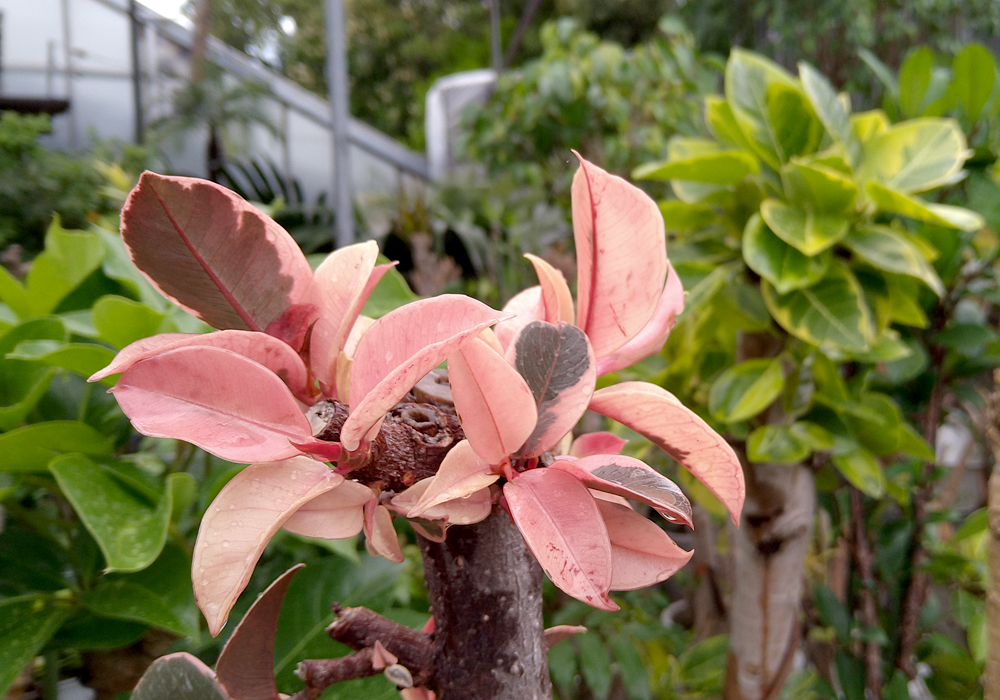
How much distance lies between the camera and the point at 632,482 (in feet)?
0.56

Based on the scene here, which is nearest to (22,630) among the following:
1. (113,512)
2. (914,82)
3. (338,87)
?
(113,512)

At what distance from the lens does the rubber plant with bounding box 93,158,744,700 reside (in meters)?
0.16

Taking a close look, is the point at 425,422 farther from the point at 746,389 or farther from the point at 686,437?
the point at 746,389

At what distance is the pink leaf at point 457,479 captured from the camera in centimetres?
16

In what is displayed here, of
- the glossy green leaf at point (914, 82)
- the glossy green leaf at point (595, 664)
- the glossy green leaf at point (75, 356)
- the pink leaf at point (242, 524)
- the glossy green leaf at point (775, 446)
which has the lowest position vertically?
the glossy green leaf at point (595, 664)

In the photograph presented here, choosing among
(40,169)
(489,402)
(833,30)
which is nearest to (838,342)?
(489,402)

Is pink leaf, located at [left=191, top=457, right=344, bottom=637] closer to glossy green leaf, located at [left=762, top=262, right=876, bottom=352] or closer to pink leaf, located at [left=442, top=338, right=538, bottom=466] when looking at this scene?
pink leaf, located at [left=442, top=338, right=538, bottom=466]

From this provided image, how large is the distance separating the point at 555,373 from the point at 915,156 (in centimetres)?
59

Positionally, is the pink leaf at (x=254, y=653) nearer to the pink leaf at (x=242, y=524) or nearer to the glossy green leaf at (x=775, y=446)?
the pink leaf at (x=242, y=524)

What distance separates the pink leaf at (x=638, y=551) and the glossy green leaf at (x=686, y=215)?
52 centimetres

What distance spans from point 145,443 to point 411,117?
11.7ft

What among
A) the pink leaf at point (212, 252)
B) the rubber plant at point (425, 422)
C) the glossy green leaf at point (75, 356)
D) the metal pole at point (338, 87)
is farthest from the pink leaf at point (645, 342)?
the metal pole at point (338, 87)

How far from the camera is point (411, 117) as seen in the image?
3.73 metres

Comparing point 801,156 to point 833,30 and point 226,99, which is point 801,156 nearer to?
point 226,99
